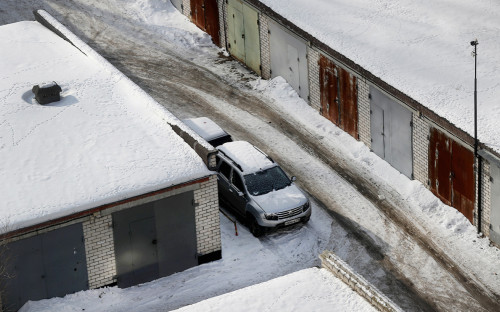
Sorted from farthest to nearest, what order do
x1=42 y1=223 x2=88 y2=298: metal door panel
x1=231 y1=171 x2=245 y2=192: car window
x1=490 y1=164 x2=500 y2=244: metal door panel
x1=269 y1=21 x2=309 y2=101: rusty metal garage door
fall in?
x1=269 y1=21 x2=309 y2=101: rusty metal garage door
x1=231 y1=171 x2=245 y2=192: car window
x1=490 y1=164 x2=500 y2=244: metal door panel
x1=42 y1=223 x2=88 y2=298: metal door panel

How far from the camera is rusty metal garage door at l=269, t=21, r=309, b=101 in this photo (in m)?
35.2

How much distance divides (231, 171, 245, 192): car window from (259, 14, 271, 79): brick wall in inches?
368

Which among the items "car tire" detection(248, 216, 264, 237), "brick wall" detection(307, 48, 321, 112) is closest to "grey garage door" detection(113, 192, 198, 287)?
"car tire" detection(248, 216, 264, 237)

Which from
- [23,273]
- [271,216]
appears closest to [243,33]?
[271,216]

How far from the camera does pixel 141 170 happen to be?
2578cm

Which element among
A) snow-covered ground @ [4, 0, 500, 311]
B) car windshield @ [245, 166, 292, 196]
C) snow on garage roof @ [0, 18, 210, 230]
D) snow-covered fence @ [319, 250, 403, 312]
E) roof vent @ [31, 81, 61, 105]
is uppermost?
roof vent @ [31, 81, 61, 105]

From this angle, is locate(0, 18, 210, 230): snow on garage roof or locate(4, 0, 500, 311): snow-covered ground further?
locate(4, 0, 500, 311): snow-covered ground

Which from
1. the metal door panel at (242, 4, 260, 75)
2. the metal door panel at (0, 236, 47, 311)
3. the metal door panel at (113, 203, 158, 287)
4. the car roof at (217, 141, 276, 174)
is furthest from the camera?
the metal door panel at (242, 4, 260, 75)

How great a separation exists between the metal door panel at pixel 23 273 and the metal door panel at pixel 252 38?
15696mm

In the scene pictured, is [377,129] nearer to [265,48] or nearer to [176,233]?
[265,48]

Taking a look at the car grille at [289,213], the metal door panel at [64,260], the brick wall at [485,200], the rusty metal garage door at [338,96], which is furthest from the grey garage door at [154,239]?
the rusty metal garage door at [338,96]

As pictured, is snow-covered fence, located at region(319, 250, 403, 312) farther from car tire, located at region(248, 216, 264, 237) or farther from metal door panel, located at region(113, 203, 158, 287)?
car tire, located at region(248, 216, 264, 237)

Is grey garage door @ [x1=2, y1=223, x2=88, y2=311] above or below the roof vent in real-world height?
below

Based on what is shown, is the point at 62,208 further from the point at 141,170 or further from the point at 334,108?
the point at 334,108
